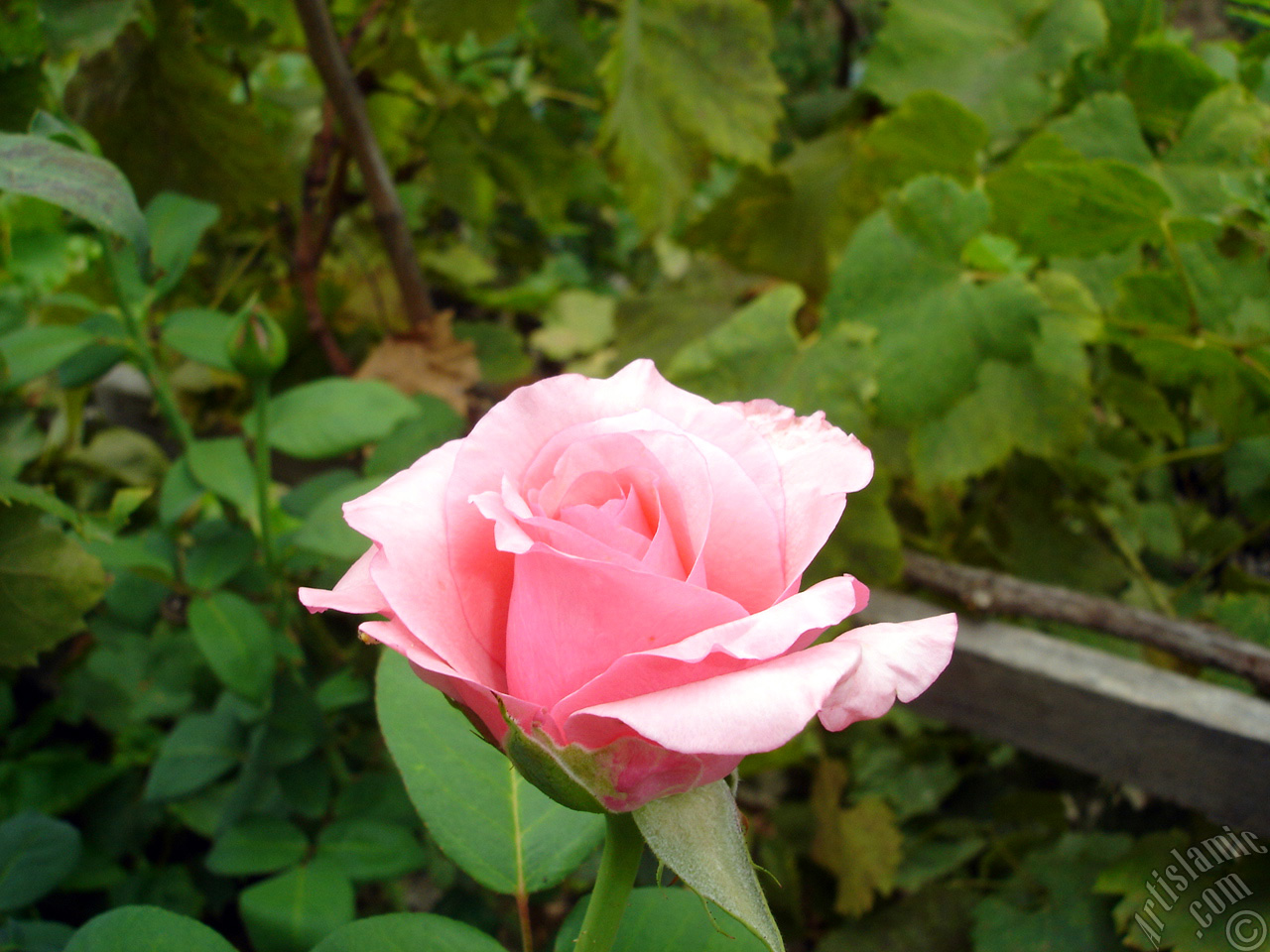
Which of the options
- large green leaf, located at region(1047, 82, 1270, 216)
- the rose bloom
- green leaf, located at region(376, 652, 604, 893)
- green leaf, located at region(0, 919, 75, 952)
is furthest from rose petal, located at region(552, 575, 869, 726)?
large green leaf, located at region(1047, 82, 1270, 216)

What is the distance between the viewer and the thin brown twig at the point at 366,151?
0.76 m

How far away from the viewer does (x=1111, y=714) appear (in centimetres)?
61

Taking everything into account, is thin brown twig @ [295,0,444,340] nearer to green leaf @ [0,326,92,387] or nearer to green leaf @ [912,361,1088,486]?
green leaf @ [0,326,92,387]

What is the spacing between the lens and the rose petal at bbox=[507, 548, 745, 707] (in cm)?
20

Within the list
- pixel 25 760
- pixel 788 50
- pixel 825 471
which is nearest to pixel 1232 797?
pixel 825 471

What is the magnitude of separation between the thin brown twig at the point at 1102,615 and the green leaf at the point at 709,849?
553mm

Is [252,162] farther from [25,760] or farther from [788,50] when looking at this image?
[788,50]

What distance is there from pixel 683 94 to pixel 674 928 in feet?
2.96

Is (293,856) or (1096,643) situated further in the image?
(1096,643)

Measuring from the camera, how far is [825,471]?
0.24 meters

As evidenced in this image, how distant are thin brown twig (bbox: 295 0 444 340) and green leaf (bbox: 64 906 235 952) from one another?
731mm

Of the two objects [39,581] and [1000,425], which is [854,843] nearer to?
[1000,425]

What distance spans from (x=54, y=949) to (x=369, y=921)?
220 mm

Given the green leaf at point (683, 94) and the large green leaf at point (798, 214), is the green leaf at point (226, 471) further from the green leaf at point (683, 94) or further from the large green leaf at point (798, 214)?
the large green leaf at point (798, 214)
